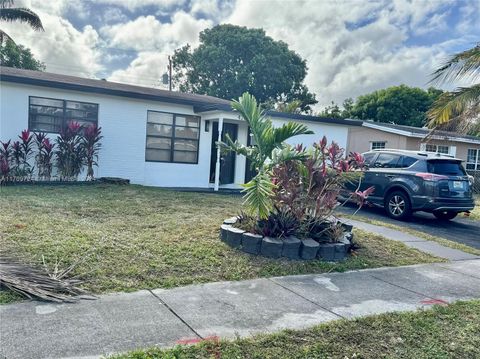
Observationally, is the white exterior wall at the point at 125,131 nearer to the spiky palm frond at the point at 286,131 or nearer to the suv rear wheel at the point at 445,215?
the suv rear wheel at the point at 445,215

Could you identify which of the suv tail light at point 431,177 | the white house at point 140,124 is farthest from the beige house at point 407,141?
the suv tail light at point 431,177

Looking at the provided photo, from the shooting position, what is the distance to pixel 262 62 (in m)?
30.8

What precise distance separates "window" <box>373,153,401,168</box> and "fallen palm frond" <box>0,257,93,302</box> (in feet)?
28.1

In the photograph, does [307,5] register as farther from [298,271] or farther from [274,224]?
[298,271]

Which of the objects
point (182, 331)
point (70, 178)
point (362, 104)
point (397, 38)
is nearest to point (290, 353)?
point (182, 331)

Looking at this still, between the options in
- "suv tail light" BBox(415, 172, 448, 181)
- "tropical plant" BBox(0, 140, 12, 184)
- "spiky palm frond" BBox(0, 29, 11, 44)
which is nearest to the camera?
"suv tail light" BBox(415, 172, 448, 181)

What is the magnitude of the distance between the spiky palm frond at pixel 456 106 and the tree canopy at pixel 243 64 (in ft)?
67.7

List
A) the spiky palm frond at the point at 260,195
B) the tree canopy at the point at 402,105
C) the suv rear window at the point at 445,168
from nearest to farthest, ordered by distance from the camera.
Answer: the spiky palm frond at the point at 260,195 < the suv rear window at the point at 445,168 < the tree canopy at the point at 402,105

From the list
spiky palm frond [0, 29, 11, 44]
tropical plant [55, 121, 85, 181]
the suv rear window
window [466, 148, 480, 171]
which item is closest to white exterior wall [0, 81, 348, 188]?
tropical plant [55, 121, 85, 181]

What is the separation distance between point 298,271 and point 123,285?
7.05 feet

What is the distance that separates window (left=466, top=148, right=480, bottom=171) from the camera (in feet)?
75.4

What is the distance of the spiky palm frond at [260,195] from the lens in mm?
5363

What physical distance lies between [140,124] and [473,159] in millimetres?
19617

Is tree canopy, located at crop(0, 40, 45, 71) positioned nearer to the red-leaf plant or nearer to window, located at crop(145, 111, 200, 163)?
window, located at crop(145, 111, 200, 163)
